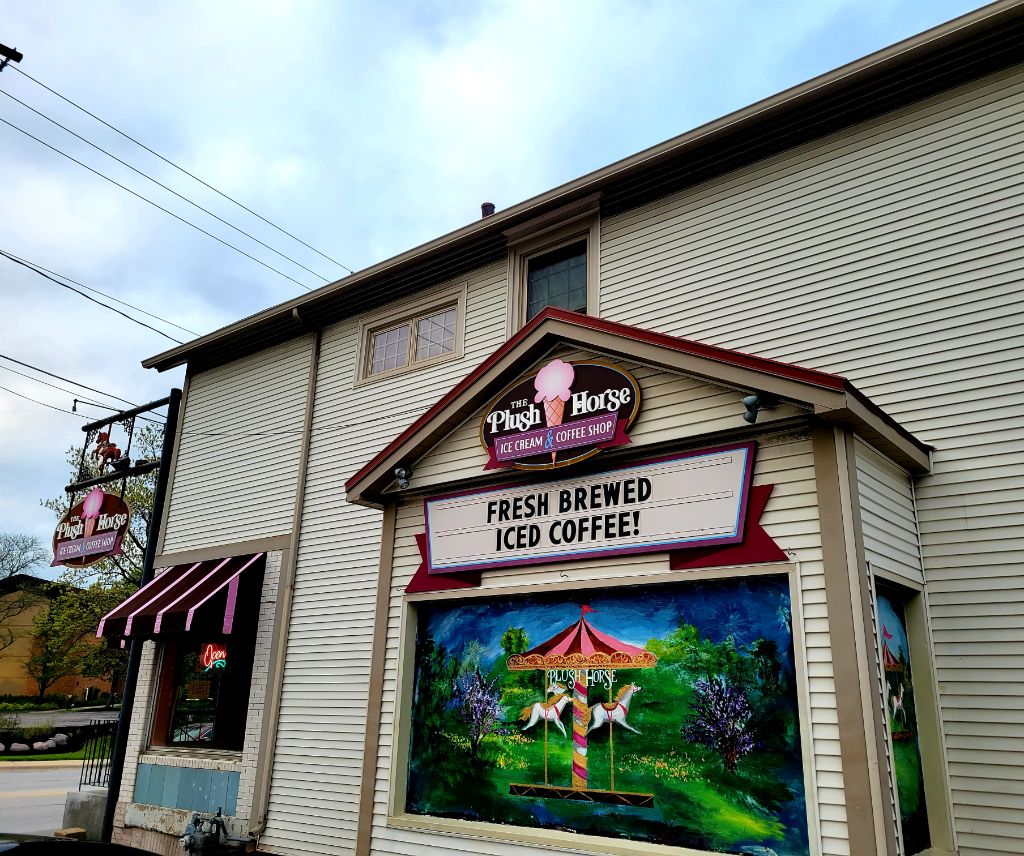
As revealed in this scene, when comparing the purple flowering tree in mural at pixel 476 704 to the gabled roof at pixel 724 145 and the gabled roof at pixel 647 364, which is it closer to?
the gabled roof at pixel 647 364

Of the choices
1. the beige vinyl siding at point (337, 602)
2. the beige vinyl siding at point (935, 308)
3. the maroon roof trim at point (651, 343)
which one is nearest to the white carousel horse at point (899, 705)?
the beige vinyl siding at point (935, 308)

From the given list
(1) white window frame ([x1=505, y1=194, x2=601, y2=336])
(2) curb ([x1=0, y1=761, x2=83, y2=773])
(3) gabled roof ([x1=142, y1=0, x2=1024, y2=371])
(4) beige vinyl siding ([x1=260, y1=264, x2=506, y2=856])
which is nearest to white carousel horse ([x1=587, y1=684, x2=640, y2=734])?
(4) beige vinyl siding ([x1=260, y1=264, x2=506, y2=856])

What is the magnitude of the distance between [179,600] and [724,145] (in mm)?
9813

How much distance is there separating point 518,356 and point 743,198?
3497 mm

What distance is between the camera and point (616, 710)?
6.84 m

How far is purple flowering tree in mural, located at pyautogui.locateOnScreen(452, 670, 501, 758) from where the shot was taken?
765 centimetres

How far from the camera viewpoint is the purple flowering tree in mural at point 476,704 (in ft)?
25.1

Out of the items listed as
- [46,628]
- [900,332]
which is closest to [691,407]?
[900,332]

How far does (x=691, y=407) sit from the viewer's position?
6.88 m

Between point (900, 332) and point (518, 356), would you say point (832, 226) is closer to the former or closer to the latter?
point (900, 332)

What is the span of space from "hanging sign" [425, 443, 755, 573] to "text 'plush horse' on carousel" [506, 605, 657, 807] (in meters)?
0.75

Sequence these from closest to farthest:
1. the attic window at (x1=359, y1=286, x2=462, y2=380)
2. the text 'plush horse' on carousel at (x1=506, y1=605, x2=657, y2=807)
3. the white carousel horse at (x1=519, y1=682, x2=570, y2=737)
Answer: the text 'plush horse' on carousel at (x1=506, y1=605, x2=657, y2=807) < the white carousel horse at (x1=519, y1=682, x2=570, y2=737) < the attic window at (x1=359, y1=286, x2=462, y2=380)

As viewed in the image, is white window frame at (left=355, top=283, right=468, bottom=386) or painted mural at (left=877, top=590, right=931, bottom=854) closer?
painted mural at (left=877, top=590, right=931, bottom=854)

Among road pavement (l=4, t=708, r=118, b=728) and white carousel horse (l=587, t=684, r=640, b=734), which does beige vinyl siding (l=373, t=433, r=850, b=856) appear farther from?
road pavement (l=4, t=708, r=118, b=728)
